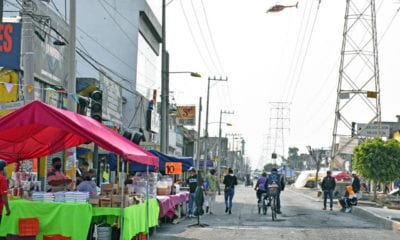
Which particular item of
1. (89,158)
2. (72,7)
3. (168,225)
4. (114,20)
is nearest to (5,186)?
(72,7)

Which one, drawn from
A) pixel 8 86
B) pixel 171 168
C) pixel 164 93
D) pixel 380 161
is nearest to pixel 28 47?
pixel 8 86

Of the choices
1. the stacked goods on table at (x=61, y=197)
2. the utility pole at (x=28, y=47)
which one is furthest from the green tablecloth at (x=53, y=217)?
the utility pole at (x=28, y=47)

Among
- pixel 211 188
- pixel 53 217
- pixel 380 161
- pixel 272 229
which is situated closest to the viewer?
pixel 53 217

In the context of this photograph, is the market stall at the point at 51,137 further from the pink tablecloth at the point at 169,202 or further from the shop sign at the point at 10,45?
the shop sign at the point at 10,45

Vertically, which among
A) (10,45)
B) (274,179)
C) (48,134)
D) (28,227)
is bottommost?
(28,227)

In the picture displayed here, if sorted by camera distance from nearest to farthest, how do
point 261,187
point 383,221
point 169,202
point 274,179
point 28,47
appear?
point 28,47
point 169,202
point 383,221
point 274,179
point 261,187

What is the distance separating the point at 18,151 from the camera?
14.8 metres

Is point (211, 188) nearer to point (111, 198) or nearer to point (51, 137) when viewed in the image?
point (51, 137)

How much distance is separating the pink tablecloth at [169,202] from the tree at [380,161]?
615 inches

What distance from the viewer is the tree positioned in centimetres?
3647

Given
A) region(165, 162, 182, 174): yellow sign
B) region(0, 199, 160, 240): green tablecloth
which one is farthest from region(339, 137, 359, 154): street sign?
region(0, 199, 160, 240): green tablecloth

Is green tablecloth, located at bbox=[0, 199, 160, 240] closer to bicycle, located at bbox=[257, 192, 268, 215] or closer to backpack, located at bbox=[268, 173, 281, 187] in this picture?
backpack, located at bbox=[268, 173, 281, 187]

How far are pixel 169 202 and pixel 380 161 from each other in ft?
64.1

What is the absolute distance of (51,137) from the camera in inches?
581
